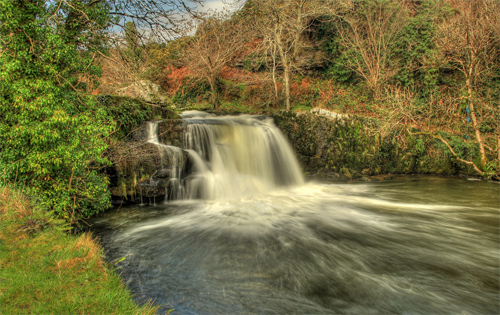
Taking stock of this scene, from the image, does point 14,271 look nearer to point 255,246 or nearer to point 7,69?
point 255,246

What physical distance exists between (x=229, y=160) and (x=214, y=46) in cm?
1134

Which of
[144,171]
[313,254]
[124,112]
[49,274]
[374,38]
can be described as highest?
[374,38]

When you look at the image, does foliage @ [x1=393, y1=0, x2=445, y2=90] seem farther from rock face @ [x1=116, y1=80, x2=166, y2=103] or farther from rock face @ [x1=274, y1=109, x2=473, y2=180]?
rock face @ [x1=116, y1=80, x2=166, y2=103]

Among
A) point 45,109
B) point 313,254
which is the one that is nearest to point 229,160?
point 313,254

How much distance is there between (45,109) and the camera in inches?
234

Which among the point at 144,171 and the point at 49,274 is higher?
the point at 144,171

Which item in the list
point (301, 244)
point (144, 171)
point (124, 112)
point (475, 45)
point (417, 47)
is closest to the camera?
point (301, 244)

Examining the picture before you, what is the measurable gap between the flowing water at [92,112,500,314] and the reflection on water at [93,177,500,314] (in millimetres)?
24

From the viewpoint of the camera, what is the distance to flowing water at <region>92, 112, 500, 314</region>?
159 inches

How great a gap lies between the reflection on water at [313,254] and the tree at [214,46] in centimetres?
1250

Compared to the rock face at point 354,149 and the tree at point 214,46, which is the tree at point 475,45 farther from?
the tree at point 214,46

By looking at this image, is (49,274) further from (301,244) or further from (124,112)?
(124,112)

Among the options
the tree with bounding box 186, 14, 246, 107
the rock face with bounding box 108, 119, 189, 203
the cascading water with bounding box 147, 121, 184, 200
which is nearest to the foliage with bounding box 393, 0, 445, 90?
the tree with bounding box 186, 14, 246, 107

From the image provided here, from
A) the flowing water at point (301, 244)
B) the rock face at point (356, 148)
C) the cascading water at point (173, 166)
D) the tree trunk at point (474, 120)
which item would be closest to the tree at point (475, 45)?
the tree trunk at point (474, 120)
